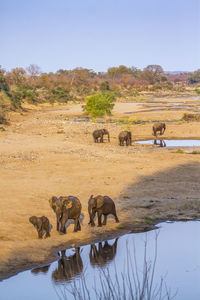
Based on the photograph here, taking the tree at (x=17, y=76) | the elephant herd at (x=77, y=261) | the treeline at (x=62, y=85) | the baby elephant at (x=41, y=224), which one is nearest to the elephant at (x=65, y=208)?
the baby elephant at (x=41, y=224)

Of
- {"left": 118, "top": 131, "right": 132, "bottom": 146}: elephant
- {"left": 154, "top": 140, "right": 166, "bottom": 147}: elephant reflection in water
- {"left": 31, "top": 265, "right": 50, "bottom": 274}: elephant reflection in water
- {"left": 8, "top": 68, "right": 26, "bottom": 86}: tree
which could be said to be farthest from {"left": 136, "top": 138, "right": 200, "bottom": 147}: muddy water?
{"left": 8, "top": 68, "right": 26, "bottom": 86}: tree

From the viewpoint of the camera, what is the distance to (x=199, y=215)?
39.0 feet

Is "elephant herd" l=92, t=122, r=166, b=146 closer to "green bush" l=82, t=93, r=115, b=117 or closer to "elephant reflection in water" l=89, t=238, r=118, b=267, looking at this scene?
"green bush" l=82, t=93, r=115, b=117

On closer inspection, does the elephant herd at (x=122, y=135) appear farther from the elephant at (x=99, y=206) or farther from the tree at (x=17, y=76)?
the tree at (x=17, y=76)

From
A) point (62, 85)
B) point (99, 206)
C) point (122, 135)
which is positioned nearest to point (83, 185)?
point (99, 206)

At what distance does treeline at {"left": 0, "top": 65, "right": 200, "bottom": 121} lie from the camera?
167 ft

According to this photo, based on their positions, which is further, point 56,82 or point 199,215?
point 56,82

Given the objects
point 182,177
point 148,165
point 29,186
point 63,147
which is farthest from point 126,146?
point 29,186

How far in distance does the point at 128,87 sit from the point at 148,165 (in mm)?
89548

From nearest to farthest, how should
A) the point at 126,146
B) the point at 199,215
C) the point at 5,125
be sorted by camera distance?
the point at 199,215, the point at 126,146, the point at 5,125

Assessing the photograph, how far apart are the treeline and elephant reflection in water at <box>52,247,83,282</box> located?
26002mm

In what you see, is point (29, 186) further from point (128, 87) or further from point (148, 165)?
point (128, 87)

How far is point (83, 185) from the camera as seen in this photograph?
48.9ft

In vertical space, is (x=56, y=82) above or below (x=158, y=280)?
above
